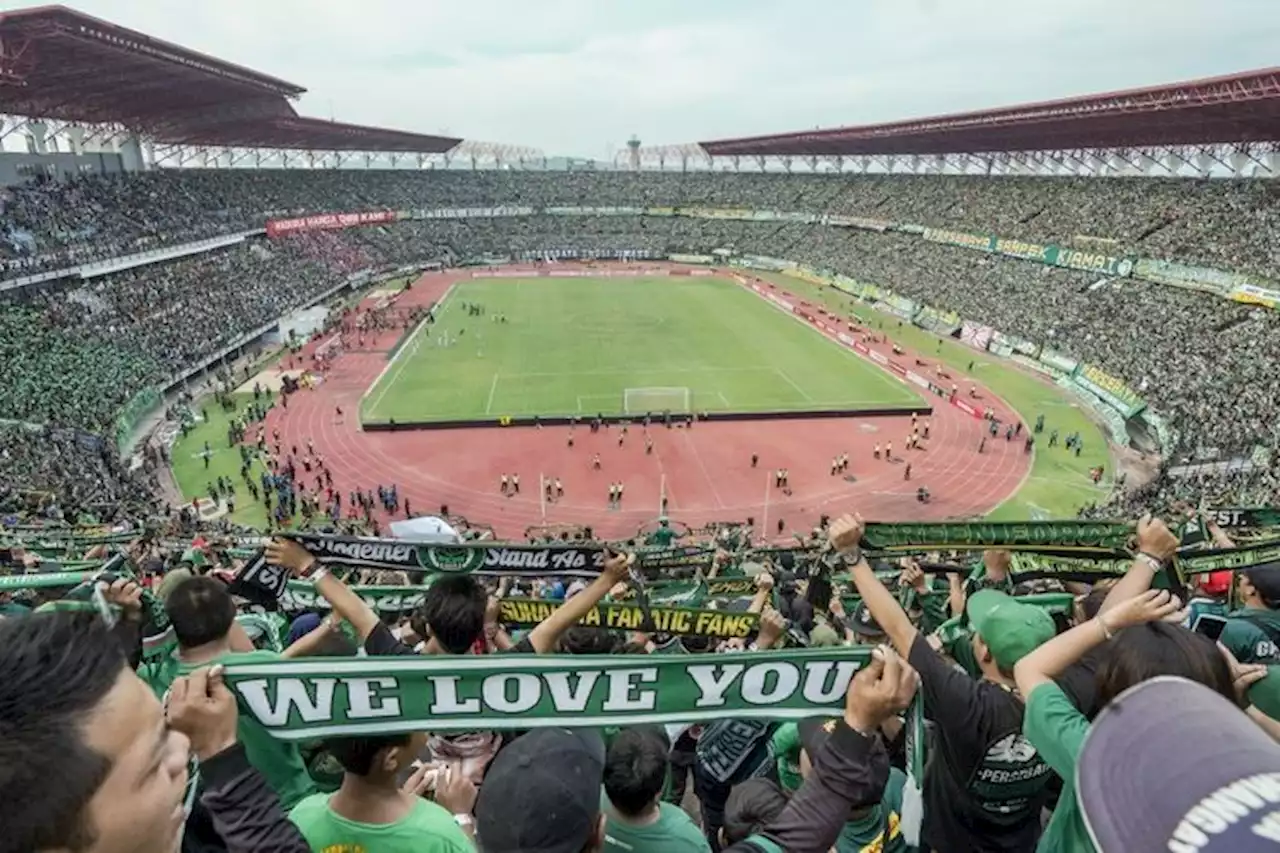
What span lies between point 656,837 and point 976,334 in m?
52.5

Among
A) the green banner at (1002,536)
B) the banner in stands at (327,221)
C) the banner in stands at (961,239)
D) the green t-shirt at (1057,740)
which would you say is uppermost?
the banner in stands at (327,221)

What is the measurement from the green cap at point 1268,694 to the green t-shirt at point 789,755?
7.38 feet

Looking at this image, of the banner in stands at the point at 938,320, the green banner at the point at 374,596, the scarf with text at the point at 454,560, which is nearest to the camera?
the scarf with text at the point at 454,560

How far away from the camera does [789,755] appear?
466 centimetres

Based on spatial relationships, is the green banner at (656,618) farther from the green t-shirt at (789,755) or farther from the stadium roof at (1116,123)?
the stadium roof at (1116,123)

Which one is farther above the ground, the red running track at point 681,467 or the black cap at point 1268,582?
the black cap at point 1268,582

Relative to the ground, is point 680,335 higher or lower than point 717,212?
lower

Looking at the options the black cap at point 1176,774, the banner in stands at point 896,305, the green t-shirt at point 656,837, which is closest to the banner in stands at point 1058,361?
the banner in stands at point 896,305

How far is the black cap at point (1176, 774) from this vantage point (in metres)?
1.31

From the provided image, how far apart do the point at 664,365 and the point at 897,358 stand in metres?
13.8

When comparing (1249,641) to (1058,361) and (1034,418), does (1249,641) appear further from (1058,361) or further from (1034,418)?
(1058,361)

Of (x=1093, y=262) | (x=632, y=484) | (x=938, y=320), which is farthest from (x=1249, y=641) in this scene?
(x=938, y=320)

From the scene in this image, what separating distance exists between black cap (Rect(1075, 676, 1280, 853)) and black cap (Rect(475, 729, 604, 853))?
5.44 feet

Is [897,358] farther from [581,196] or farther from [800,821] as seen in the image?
[581,196]
